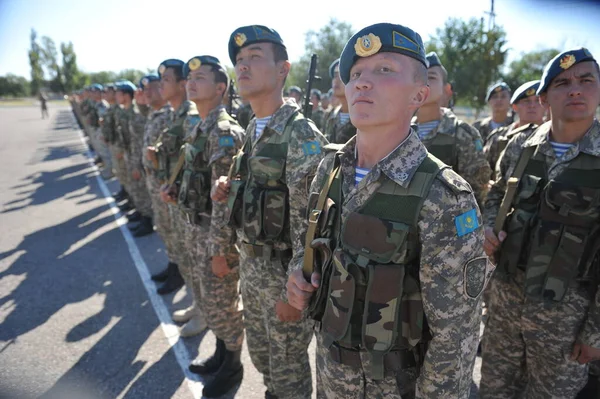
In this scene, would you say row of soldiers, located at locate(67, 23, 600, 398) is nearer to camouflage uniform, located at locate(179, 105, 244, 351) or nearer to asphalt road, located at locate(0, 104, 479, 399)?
camouflage uniform, located at locate(179, 105, 244, 351)

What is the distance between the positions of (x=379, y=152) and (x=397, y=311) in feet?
2.07

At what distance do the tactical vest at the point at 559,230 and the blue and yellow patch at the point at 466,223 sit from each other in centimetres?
109

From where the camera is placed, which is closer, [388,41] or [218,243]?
[388,41]

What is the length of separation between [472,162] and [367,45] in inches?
86.5

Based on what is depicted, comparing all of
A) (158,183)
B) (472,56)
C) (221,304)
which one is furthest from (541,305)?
(472,56)

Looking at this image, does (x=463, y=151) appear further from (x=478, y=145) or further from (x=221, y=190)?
(x=221, y=190)

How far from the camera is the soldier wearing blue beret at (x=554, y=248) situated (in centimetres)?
201

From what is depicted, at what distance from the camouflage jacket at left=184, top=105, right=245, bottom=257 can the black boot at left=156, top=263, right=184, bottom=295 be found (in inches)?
80.2

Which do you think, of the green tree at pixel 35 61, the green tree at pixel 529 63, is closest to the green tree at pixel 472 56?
the green tree at pixel 529 63

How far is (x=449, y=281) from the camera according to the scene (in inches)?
51.4

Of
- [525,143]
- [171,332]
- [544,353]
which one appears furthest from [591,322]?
[171,332]

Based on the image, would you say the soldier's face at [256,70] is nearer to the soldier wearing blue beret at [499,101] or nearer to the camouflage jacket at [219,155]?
the camouflage jacket at [219,155]

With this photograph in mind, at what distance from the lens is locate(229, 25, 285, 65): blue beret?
97.3 inches

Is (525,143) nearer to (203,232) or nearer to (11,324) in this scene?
Result: (203,232)
